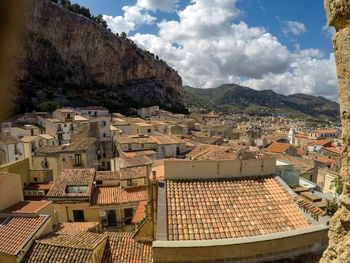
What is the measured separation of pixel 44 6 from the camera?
75.1 m

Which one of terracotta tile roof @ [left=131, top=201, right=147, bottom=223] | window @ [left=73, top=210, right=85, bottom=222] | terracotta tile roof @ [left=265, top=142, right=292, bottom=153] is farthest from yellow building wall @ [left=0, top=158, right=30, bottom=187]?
terracotta tile roof @ [left=265, top=142, right=292, bottom=153]

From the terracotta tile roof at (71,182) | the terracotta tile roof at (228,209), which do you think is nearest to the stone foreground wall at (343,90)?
the terracotta tile roof at (228,209)

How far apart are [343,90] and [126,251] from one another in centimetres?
1129

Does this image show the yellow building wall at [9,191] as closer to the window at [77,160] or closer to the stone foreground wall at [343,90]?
the window at [77,160]

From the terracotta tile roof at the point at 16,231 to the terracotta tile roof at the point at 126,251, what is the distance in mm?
3798

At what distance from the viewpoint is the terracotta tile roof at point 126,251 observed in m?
10.0

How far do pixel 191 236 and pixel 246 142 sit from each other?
43.4m

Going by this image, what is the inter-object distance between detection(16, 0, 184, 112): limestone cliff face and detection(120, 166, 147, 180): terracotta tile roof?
5487cm

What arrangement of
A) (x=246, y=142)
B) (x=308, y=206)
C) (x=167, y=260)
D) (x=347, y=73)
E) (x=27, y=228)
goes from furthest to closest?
(x=246, y=142) < (x=27, y=228) < (x=308, y=206) < (x=167, y=260) < (x=347, y=73)

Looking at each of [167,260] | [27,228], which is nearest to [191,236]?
[167,260]

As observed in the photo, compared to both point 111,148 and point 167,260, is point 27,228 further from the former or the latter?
point 111,148

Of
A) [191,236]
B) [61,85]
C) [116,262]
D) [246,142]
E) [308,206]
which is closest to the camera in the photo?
[191,236]

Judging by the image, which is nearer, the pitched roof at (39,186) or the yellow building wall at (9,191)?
the yellow building wall at (9,191)

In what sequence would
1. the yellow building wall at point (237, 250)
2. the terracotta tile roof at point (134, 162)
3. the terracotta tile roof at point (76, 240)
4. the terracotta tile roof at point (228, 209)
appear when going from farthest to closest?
the terracotta tile roof at point (134, 162) → the terracotta tile roof at point (76, 240) → the terracotta tile roof at point (228, 209) → the yellow building wall at point (237, 250)
